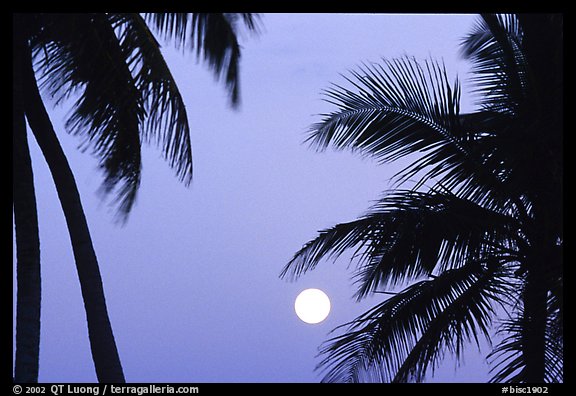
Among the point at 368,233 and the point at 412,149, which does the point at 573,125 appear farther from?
the point at 368,233

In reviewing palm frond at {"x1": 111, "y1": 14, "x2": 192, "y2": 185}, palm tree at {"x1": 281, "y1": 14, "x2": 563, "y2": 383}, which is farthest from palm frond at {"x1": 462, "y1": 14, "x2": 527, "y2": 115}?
palm frond at {"x1": 111, "y1": 14, "x2": 192, "y2": 185}

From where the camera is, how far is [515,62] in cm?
908

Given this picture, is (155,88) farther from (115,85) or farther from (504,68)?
(504,68)

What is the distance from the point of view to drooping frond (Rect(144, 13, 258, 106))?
8.18 metres

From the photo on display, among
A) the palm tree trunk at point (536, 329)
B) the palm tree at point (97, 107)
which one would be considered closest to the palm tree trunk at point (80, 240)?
the palm tree at point (97, 107)

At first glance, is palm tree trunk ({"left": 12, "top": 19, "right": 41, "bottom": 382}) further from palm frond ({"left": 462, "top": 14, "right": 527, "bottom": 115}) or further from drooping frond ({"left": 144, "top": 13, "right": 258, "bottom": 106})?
palm frond ({"left": 462, "top": 14, "right": 527, "bottom": 115})

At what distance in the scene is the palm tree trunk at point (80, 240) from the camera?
→ 991cm

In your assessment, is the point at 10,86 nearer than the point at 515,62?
Yes

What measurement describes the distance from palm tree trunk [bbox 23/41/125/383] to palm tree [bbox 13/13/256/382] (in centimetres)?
1

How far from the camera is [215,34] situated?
26.8 ft
